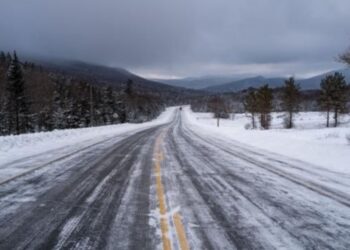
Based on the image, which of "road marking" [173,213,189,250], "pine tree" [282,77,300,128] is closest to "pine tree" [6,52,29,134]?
"pine tree" [282,77,300,128]

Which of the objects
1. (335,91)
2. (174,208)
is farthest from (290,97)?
(174,208)

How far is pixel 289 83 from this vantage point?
199 feet

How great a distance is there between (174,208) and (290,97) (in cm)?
5811

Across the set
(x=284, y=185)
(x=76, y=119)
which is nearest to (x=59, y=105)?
(x=76, y=119)

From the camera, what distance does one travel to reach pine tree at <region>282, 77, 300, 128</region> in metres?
59.8

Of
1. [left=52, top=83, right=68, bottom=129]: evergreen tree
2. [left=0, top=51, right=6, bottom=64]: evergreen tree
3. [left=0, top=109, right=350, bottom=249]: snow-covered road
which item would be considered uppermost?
[left=0, top=51, right=6, bottom=64]: evergreen tree

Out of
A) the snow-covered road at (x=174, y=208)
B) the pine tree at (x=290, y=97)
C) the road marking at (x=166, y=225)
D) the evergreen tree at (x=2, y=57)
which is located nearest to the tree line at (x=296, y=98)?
the pine tree at (x=290, y=97)

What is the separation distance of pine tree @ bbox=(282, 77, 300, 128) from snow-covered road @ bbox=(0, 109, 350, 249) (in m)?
52.7

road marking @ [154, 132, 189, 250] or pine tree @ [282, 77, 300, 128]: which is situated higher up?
pine tree @ [282, 77, 300, 128]

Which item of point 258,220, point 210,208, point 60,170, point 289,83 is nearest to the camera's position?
point 258,220

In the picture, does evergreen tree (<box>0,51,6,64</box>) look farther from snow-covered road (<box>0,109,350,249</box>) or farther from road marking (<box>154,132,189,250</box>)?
road marking (<box>154,132,189,250</box>)

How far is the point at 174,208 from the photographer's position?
5.72 m

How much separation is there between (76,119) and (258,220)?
61.3 m

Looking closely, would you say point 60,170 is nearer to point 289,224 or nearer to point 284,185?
point 284,185
